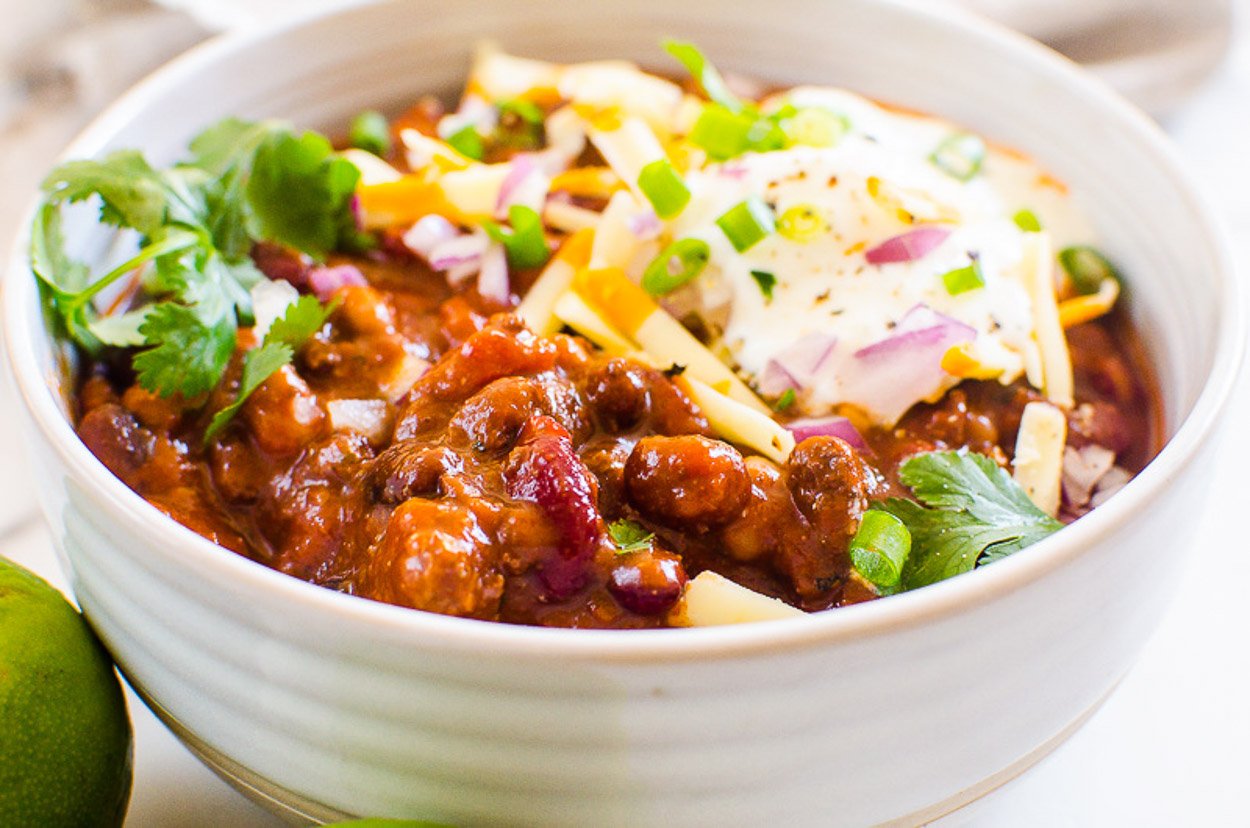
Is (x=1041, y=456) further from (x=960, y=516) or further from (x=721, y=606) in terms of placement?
(x=721, y=606)

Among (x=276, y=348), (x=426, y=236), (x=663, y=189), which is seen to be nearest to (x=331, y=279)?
(x=426, y=236)

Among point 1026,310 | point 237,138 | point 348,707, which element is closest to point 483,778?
point 348,707

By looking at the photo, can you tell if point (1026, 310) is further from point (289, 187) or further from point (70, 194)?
point (70, 194)

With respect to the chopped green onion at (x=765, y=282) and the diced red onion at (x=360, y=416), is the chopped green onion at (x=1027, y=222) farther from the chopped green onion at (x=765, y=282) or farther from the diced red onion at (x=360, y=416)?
the diced red onion at (x=360, y=416)

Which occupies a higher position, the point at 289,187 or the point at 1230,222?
the point at 289,187

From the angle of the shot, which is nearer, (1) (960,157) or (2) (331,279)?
(2) (331,279)
